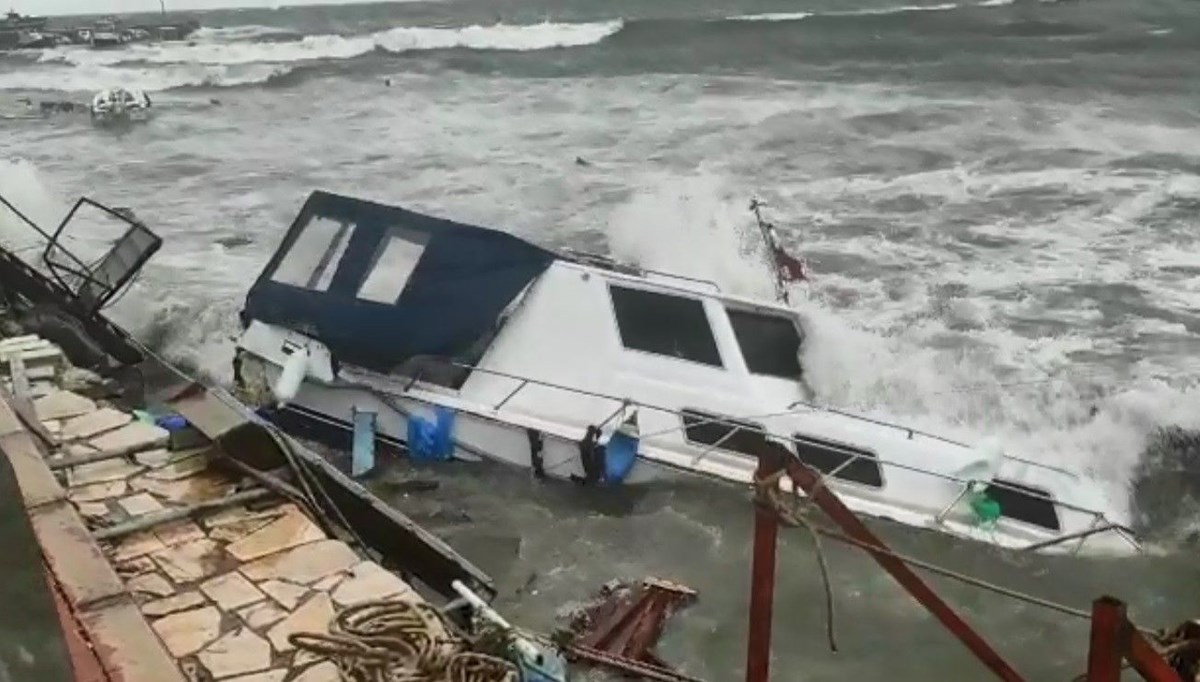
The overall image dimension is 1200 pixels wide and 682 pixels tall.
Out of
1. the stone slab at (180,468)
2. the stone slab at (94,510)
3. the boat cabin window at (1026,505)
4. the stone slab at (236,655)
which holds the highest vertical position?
the stone slab at (94,510)

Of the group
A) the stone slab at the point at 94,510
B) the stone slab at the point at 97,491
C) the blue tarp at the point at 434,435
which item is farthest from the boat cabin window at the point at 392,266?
the stone slab at the point at 94,510

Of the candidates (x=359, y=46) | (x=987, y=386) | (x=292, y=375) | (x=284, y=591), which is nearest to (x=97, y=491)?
(x=284, y=591)

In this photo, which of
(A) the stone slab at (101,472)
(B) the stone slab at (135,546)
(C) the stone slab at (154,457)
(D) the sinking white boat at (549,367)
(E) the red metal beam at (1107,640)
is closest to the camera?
(E) the red metal beam at (1107,640)

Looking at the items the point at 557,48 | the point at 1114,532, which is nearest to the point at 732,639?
the point at 1114,532

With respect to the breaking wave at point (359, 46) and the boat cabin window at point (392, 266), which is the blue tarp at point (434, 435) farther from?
the breaking wave at point (359, 46)

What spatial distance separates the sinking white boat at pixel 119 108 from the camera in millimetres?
39344

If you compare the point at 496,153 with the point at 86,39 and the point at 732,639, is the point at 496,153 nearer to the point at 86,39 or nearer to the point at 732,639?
the point at 732,639

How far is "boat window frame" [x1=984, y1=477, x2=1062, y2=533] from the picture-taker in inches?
436

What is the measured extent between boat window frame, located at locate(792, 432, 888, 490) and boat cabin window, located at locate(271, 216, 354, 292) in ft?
15.9

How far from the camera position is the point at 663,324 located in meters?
12.3

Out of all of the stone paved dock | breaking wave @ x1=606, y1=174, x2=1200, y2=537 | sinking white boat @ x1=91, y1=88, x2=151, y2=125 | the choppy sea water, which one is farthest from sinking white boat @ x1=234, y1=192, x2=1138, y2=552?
sinking white boat @ x1=91, y1=88, x2=151, y2=125

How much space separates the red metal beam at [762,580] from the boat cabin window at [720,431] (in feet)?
19.2

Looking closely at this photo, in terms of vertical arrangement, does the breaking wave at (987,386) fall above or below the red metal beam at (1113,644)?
below

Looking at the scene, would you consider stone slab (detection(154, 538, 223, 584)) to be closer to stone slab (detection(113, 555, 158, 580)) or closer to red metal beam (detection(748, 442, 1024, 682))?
stone slab (detection(113, 555, 158, 580))
